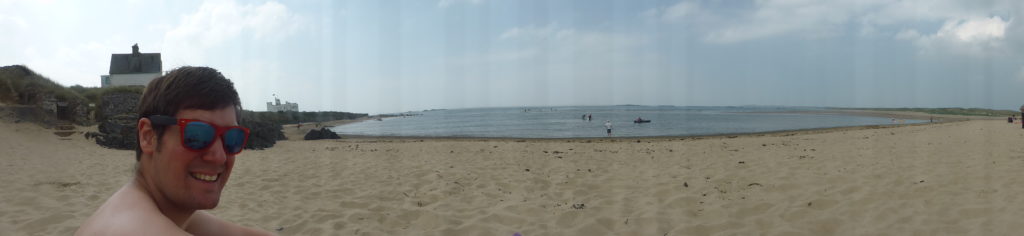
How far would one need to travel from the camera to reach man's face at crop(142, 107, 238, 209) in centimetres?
151

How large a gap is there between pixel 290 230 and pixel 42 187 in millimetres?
4853

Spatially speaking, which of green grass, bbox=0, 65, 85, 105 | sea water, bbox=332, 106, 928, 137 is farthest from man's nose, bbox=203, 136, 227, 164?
sea water, bbox=332, 106, 928, 137

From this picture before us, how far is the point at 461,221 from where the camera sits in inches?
227

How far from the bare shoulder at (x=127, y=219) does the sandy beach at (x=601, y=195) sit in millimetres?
4097

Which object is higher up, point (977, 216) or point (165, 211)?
point (165, 211)

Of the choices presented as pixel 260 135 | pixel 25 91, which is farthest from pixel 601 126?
pixel 25 91

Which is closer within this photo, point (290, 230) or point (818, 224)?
point (818, 224)

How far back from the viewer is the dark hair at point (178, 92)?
1544 millimetres

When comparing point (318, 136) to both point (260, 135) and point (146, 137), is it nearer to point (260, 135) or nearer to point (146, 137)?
point (260, 135)

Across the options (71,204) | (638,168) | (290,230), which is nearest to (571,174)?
(638,168)

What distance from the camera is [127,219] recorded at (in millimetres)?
1256

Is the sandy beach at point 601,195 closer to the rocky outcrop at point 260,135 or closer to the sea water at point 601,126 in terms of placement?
the rocky outcrop at point 260,135

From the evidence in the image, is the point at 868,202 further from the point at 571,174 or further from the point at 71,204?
the point at 71,204

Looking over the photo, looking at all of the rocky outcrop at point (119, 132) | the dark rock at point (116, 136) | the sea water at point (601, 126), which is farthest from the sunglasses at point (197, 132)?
the sea water at point (601, 126)
